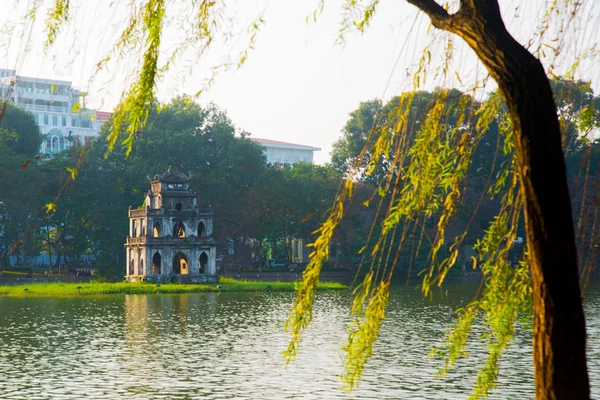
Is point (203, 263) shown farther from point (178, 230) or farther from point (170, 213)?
point (178, 230)

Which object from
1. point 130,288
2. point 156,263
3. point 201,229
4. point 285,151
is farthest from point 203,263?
point 285,151

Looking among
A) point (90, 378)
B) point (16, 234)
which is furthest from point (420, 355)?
point (16, 234)

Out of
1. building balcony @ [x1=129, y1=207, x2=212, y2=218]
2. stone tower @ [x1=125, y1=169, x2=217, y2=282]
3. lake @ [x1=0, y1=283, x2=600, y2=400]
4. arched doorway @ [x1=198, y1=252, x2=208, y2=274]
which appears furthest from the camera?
arched doorway @ [x1=198, y1=252, x2=208, y2=274]

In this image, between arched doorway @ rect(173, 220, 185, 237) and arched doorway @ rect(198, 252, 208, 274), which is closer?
arched doorway @ rect(198, 252, 208, 274)

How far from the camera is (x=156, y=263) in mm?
51375

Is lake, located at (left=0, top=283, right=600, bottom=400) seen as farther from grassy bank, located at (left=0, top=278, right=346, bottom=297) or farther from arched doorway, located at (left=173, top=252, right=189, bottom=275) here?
arched doorway, located at (left=173, top=252, right=189, bottom=275)

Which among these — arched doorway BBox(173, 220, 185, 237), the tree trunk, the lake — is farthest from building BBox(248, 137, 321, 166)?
the tree trunk

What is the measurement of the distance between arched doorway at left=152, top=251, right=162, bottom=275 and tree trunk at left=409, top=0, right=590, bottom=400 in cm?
4641

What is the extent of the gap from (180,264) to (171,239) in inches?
137

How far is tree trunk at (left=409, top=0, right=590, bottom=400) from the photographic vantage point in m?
5.36

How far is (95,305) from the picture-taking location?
125 ft

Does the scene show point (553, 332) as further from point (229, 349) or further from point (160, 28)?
point (229, 349)

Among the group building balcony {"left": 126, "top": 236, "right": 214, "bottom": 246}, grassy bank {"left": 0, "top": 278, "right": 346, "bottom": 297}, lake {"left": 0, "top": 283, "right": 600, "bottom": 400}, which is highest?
building balcony {"left": 126, "top": 236, "right": 214, "bottom": 246}

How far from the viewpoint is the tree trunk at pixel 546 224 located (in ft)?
17.6
